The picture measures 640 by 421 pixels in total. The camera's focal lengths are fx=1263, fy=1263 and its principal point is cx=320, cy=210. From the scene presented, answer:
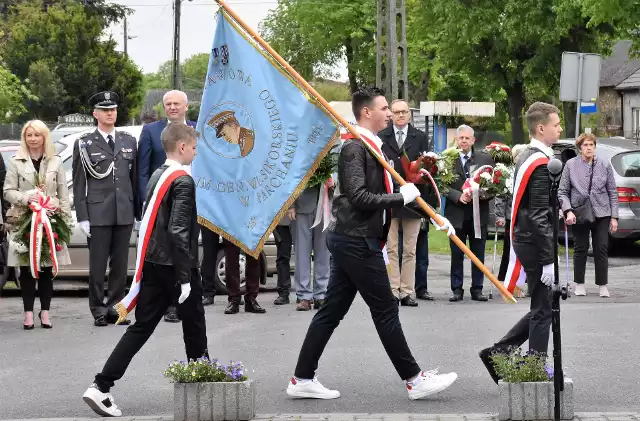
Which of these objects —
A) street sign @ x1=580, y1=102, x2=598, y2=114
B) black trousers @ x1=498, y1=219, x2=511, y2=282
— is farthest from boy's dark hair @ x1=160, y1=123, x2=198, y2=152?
street sign @ x1=580, y1=102, x2=598, y2=114

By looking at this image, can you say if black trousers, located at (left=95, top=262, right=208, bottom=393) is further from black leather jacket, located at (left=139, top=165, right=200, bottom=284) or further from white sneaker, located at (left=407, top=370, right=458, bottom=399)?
white sneaker, located at (left=407, top=370, right=458, bottom=399)

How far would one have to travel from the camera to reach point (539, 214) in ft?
26.3

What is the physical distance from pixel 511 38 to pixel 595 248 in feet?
103

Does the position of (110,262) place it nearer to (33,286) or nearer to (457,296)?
(33,286)

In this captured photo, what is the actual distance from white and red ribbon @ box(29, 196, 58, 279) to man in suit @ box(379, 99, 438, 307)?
352cm

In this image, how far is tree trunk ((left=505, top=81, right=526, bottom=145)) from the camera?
50094mm

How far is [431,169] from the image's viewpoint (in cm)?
1327

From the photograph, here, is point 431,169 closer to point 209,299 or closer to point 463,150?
point 463,150

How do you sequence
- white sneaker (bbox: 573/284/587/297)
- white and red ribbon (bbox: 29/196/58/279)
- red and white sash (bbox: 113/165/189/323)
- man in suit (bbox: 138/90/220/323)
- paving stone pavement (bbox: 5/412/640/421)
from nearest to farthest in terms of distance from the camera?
paving stone pavement (bbox: 5/412/640/421), red and white sash (bbox: 113/165/189/323), man in suit (bbox: 138/90/220/323), white and red ribbon (bbox: 29/196/58/279), white sneaker (bbox: 573/284/587/297)

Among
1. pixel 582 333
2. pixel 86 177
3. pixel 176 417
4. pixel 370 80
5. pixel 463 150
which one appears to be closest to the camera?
pixel 176 417

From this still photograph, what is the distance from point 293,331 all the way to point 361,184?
3775 mm

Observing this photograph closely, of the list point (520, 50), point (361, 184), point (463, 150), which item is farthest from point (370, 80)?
point (361, 184)

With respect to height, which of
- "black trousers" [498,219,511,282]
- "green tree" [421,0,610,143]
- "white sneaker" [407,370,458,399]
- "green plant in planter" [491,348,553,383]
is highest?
"green tree" [421,0,610,143]

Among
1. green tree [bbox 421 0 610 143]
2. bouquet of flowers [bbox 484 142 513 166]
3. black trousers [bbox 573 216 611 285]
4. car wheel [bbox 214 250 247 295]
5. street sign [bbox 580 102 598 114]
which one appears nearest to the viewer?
car wheel [bbox 214 250 247 295]
